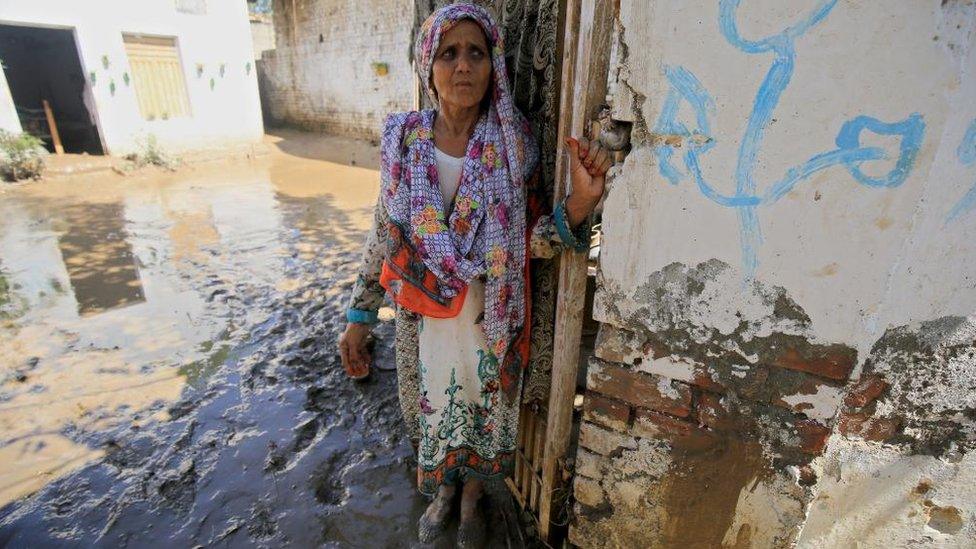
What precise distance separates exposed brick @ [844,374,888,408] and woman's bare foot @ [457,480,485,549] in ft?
4.56

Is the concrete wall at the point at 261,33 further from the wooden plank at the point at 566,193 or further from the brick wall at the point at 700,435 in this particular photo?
the brick wall at the point at 700,435

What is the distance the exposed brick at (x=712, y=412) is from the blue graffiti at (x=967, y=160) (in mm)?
760

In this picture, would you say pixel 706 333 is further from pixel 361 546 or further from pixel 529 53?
pixel 361 546

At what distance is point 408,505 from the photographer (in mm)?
2225

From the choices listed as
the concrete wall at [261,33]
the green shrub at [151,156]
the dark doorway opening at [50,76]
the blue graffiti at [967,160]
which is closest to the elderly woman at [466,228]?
the blue graffiti at [967,160]

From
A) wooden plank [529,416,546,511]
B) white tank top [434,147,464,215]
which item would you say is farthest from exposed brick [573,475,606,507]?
white tank top [434,147,464,215]

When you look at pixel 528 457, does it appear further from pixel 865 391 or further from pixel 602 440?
pixel 865 391

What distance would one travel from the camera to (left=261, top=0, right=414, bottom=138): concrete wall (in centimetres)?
1252

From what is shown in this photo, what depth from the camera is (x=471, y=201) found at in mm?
1634

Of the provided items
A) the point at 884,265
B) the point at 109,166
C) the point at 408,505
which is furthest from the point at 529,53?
the point at 109,166

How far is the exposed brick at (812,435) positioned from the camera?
1.44 meters

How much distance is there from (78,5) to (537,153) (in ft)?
38.6

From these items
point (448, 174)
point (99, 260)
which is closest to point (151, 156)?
point (99, 260)

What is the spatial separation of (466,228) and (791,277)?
987 millimetres
